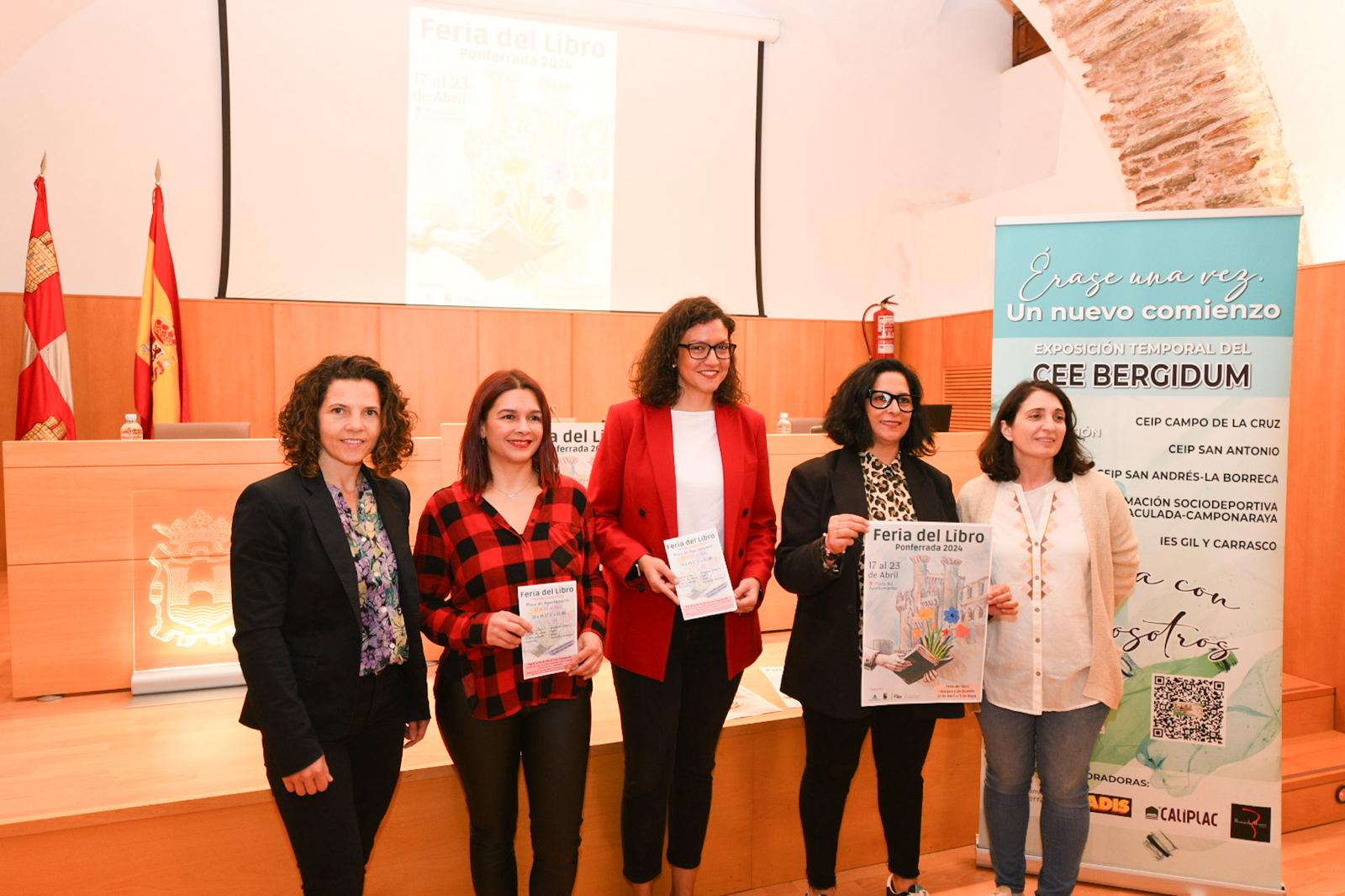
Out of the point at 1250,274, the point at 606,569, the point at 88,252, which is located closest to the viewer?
the point at 606,569

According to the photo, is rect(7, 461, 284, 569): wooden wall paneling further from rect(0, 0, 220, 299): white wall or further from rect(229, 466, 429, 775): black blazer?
rect(0, 0, 220, 299): white wall

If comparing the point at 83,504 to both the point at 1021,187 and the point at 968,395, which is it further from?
the point at 1021,187

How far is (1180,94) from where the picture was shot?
461 cm

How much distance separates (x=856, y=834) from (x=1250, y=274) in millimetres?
2226

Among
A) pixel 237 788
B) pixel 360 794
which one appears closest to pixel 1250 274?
pixel 360 794

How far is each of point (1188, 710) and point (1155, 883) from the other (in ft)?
1.88

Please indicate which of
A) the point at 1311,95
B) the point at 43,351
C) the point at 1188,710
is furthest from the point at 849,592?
the point at 43,351

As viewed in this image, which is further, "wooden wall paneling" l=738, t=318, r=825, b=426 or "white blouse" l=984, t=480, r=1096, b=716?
"wooden wall paneling" l=738, t=318, r=825, b=426

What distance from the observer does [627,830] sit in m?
2.17

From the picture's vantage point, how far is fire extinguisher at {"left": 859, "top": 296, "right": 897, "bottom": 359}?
25.3ft

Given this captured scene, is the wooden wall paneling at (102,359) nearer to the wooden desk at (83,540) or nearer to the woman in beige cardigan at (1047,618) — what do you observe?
the wooden desk at (83,540)

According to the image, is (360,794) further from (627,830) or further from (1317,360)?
(1317,360)

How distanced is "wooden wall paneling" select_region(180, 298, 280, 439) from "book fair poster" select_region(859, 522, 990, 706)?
17.5 feet

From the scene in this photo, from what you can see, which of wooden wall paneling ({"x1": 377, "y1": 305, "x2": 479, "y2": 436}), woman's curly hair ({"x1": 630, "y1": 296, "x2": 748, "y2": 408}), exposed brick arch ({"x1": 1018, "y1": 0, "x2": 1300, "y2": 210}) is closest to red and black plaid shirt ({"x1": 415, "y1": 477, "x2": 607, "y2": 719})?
woman's curly hair ({"x1": 630, "y1": 296, "x2": 748, "y2": 408})
